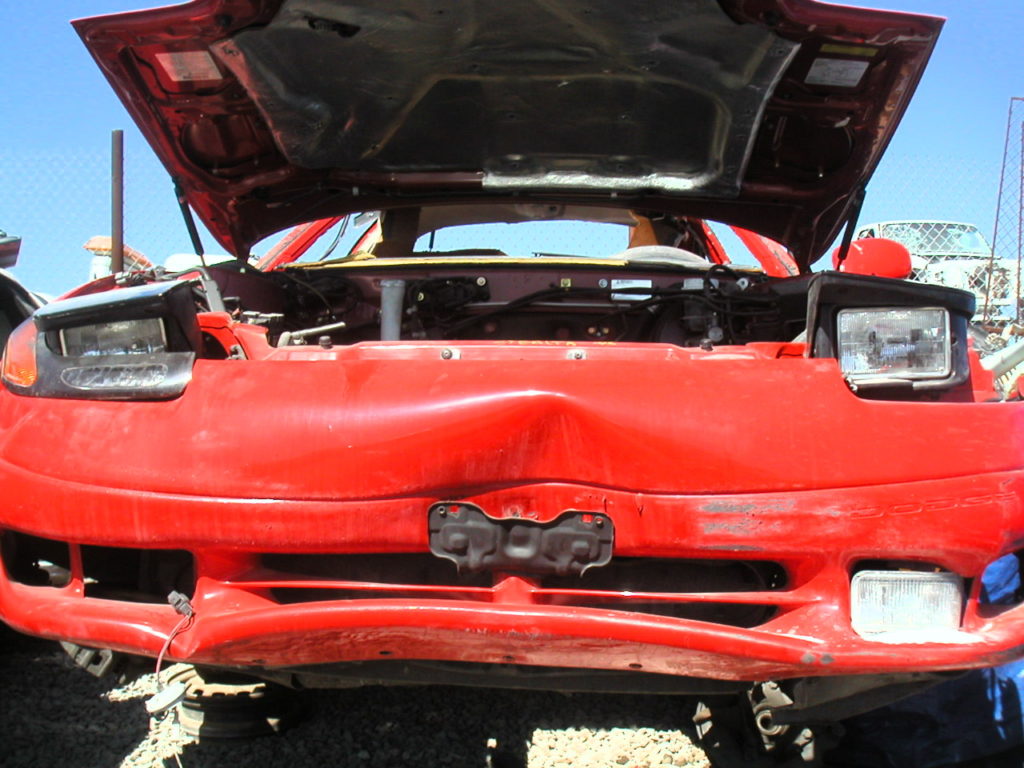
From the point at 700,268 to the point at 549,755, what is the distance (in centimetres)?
161

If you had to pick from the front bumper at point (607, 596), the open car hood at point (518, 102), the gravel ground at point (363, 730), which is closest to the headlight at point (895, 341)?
the front bumper at point (607, 596)

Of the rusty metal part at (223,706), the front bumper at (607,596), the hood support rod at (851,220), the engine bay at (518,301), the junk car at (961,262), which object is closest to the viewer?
the front bumper at (607,596)

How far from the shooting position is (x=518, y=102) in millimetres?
2850

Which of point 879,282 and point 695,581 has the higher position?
point 879,282

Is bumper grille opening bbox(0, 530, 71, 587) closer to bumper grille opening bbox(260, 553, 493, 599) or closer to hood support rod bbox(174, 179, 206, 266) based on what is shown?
bumper grille opening bbox(260, 553, 493, 599)

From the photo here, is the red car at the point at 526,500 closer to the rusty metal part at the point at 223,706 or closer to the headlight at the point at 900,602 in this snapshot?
the headlight at the point at 900,602

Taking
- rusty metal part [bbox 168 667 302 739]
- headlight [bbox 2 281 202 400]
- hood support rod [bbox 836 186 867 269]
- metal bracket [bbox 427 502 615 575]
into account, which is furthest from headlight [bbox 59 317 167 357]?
hood support rod [bbox 836 186 867 269]

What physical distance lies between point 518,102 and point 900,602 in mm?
2022

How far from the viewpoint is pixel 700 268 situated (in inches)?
113

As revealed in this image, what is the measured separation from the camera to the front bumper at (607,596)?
141 centimetres

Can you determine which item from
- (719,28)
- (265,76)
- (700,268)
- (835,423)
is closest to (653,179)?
(700,268)

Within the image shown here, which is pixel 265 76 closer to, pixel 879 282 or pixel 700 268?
pixel 700 268

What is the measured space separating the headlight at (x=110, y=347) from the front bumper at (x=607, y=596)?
0.71 feet

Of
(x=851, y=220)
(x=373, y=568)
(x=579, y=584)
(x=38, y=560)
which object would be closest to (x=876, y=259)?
(x=851, y=220)
